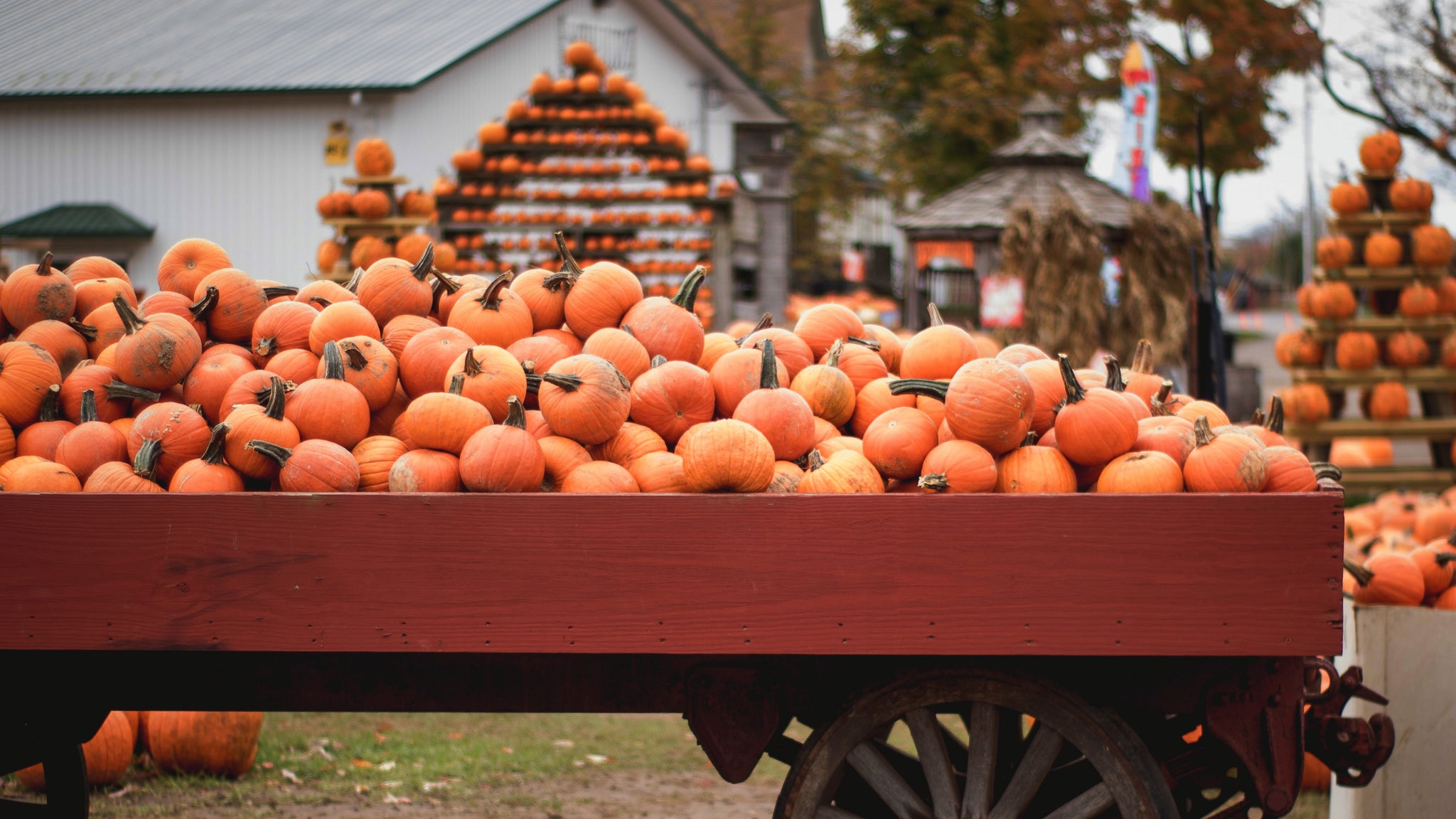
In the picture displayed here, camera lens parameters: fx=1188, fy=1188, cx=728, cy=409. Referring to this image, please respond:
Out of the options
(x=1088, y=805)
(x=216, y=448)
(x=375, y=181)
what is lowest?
(x=1088, y=805)

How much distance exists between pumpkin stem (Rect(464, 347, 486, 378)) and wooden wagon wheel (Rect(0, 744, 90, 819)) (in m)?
1.67

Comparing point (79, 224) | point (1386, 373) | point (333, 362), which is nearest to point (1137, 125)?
point (1386, 373)

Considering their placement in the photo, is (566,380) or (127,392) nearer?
(566,380)

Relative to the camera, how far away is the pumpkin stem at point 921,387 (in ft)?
10.6

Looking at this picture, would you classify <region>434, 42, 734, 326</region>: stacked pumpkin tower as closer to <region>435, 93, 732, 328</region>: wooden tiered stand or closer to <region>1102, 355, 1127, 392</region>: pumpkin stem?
<region>435, 93, 732, 328</region>: wooden tiered stand

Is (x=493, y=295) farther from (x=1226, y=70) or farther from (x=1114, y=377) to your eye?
(x=1226, y=70)

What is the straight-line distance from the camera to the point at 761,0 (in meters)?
34.4

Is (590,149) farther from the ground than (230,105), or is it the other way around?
(230,105)

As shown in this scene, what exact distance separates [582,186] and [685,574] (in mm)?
12943

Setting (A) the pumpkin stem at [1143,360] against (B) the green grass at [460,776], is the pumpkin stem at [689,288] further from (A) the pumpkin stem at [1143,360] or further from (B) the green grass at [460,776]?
(B) the green grass at [460,776]

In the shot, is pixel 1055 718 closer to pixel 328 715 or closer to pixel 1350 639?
pixel 1350 639

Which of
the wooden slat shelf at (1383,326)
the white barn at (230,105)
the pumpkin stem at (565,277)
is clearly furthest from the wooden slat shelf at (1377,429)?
the white barn at (230,105)

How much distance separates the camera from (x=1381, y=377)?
9625 mm

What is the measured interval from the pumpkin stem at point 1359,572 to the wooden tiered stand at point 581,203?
10.5m
